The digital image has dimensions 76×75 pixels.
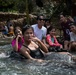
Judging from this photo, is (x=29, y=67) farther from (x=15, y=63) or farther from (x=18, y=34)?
(x=18, y=34)

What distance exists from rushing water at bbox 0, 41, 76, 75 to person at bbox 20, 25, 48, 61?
7.0 inches

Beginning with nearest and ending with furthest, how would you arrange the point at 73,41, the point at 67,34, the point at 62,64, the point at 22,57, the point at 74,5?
the point at 62,64
the point at 22,57
the point at 73,41
the point at 67,34
the point at 74,5

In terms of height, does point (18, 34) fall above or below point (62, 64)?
above

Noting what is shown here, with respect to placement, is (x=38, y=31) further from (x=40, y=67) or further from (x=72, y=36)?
(x=40, y=67)

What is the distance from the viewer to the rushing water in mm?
5332

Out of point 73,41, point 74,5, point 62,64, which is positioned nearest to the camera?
point 62,64

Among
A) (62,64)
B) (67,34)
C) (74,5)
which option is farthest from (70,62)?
(74,5)

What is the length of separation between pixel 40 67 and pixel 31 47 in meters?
0.71

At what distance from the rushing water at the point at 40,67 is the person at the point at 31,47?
0.18 m

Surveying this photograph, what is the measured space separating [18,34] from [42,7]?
14805 millimetres

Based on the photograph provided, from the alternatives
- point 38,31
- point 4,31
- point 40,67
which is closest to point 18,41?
point 40,67

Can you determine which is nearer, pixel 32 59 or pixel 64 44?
pixel 32 59

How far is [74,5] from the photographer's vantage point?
15523 millimetres

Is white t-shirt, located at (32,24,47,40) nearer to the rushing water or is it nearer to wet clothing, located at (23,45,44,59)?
the rushing water
